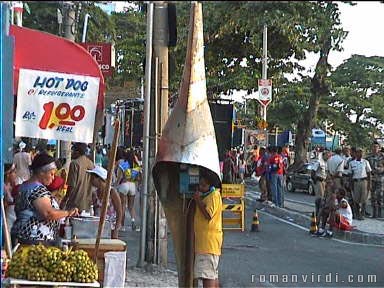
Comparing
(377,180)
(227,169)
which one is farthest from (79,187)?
(227,169)

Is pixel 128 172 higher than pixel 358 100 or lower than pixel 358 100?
lower

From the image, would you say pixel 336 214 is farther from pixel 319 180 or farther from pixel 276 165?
pixel 276 165

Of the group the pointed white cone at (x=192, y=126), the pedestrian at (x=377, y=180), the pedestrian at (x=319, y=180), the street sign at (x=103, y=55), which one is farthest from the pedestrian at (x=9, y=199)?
the pedestrian at (x=377, y=180)

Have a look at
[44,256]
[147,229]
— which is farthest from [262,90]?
[44,256]

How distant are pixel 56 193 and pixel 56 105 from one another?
368 cm

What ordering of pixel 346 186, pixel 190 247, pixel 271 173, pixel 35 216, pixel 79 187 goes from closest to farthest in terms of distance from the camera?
1. pixel 35 216
2. pixel 190 247
3. pixel 79 187
4. pixel 346 186
5. pixel 271 173

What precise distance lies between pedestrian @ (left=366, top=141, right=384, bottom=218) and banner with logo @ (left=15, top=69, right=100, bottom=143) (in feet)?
43.0

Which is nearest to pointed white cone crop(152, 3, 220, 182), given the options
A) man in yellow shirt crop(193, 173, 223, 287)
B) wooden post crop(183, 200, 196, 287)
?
man in yellow shirt crop(193, 173, 223, 287)

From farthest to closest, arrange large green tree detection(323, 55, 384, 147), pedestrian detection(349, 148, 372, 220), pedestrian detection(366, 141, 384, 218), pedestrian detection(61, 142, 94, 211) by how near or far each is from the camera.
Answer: large green tree detection(323, 55, 384, 147) → pedestrian detection(366, 141, 384, 218) → pedestrian detection(349, 148, 372, 220) → pedestrian detection(61, 142, 94, 211)

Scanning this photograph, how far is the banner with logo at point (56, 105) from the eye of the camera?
709cm

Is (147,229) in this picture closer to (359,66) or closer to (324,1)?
(324,1)

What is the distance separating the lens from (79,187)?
11.2m

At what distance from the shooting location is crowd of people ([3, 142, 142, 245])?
274 inches

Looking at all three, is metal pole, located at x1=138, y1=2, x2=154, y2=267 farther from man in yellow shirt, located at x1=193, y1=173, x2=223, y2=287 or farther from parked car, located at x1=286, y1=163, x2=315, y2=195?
parked car, located at x1=286, y1=163, x2=315, y2=195
